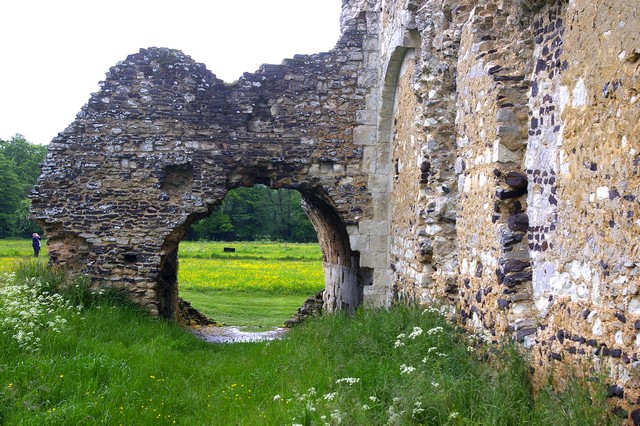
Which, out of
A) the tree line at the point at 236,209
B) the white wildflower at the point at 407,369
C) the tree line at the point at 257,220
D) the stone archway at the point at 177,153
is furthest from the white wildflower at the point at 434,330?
the tree line at the point at 257,220

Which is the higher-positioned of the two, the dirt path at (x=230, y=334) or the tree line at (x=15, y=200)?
the tree line at (x=15, y=200)

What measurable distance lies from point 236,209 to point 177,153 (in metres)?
47.6

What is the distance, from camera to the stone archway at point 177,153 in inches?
402

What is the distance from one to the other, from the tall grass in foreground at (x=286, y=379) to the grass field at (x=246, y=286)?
4.62 meters

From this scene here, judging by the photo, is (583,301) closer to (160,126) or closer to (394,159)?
(394,159)

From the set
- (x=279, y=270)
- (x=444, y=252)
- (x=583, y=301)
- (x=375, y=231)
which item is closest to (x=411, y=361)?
(x=583, y=301)

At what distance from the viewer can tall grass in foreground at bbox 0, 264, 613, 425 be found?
4.09 m

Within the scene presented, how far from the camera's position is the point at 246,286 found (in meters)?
18.7

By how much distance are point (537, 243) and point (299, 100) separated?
667 cm

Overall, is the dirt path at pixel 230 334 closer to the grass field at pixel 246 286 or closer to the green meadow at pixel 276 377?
the grass field at pixel 246 286

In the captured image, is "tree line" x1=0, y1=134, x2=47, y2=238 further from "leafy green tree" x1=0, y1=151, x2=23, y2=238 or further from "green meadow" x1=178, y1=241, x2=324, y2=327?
"green meadow" x1=178, y1=241, x2=324, y2=327

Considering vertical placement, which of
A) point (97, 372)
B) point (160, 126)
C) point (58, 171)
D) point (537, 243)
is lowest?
point (97, 372)

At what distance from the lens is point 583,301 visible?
12.4 ft

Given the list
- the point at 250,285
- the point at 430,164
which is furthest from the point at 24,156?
the point at 430,164
